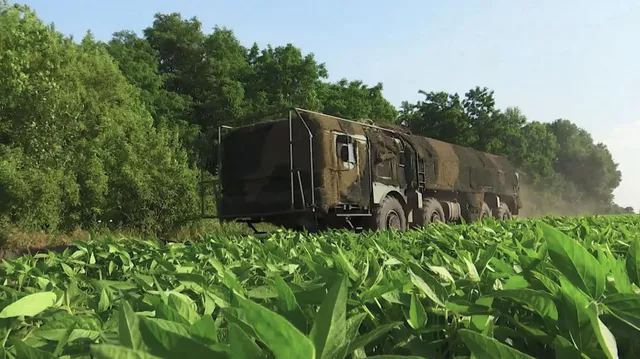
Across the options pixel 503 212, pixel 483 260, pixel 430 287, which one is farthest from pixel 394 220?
pixel 430 287

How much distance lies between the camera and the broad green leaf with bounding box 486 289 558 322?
0.92 metres

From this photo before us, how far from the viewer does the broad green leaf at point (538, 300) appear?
92cm

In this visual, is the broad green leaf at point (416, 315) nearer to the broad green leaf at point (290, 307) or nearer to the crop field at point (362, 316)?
the crop field at point (362, 316)

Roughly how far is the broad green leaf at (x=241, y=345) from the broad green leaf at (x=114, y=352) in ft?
0.34

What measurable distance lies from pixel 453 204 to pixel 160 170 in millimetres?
9841

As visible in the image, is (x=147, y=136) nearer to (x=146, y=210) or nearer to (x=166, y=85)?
(x=146, y=210)

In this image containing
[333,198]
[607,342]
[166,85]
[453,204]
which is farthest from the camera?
[166,85]

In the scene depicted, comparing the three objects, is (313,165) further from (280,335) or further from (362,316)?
(280,335)

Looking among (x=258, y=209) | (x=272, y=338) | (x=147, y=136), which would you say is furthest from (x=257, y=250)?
(x=147, y=136)

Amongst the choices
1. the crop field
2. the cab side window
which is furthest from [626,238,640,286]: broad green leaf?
the cab side window

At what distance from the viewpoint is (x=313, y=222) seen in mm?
10102

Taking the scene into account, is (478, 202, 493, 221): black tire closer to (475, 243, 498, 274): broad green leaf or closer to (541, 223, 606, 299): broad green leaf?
(475, 243, 498, 274): broad green leaf

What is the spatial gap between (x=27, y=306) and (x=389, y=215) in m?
10.7

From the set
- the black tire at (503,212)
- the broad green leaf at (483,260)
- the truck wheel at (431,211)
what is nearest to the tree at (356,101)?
the black tire at (503,212)
